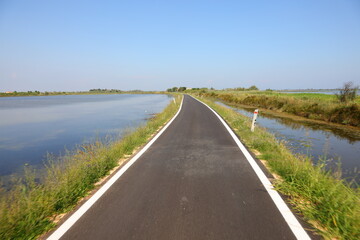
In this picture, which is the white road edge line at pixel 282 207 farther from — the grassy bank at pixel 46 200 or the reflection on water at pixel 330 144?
the grassy bank at pixel 46 200

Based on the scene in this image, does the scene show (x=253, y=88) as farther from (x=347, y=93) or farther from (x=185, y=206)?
(x=185, y=206)

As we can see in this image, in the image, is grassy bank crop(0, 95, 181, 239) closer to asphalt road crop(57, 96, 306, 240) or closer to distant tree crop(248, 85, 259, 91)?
asphalt road crop(57, 96, 306, 240)

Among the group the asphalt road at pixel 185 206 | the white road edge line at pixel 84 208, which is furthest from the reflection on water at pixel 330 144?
the white road edge line at pixel 84 208

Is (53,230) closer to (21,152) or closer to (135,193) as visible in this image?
(135,193)

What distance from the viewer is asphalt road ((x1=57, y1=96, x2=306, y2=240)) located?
229cm

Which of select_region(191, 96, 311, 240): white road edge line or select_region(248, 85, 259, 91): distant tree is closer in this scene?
select_region(191, 96, 311, 240): white road edge line

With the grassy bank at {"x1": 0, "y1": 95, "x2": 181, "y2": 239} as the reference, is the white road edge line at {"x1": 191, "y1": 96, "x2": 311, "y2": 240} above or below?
below

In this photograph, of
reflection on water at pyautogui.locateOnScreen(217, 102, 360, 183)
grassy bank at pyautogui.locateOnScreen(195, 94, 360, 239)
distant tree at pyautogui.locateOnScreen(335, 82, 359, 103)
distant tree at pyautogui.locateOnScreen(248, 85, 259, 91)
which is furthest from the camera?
distant tree at pyautogui.locateOnScreen(248, 85, 259, 91)

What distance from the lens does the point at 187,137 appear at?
7.61 meters

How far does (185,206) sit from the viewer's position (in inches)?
111

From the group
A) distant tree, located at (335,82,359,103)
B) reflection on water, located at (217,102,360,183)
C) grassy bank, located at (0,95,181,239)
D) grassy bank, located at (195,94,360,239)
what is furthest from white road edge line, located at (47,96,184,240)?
distant tree, located at (335,82,359,103)

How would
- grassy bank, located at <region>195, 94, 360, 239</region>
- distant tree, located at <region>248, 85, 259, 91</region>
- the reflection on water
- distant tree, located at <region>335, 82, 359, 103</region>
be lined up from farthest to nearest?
distant tree, located at <region>248, 85, 259, 91</region>
distant tree, located at <region>335, 82, 359, 103</region>
the reflection on water
grassy bank, located at <region>195, 94, 360, 239</region>

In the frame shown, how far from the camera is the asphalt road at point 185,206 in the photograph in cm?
229

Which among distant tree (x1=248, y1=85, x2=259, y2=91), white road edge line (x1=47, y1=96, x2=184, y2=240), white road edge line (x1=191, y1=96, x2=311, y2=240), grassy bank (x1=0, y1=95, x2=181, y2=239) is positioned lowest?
white road edge line (x1=191, y1=96, x2=311, y2=240)
